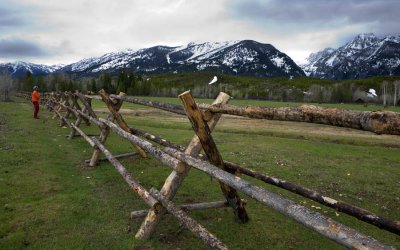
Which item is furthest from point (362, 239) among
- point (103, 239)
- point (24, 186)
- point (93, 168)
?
point (93, 168)

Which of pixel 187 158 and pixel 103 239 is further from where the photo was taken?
pixel 103 239

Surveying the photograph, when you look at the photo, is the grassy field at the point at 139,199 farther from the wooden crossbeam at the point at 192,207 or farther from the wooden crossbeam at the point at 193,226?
the wooden crossbeam at the point at 193,226

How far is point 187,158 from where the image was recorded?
5105 millimetres

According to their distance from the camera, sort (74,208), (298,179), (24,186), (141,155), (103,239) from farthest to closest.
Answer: (141,155) < (298,179) < (24,186) < (74,208) < (103,239)

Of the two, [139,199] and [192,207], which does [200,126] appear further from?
[139,199]

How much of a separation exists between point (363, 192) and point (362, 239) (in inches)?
251

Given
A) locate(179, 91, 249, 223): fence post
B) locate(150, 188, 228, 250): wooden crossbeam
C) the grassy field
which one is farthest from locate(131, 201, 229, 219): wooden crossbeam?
locate(179, 91, 249, 223): fence post

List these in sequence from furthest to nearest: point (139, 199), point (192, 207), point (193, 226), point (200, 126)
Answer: point (139, 199), point (192, 207), point (200, 126), point (193, 226)

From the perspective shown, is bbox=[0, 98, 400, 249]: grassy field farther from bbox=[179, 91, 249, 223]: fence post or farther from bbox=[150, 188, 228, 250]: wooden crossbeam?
bbox=[179, 91, 249, 223]: fence post

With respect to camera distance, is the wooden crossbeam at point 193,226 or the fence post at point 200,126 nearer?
the wooden crossbeam at point 193,226

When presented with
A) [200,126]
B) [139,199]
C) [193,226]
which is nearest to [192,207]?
[193,226]

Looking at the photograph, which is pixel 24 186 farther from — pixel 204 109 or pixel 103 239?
pixel 204 109

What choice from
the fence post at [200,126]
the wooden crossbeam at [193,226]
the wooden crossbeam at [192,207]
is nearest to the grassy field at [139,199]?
the wooden crossbeam at [192,207]

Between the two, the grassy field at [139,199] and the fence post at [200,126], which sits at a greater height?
the fence post at [200,126]
